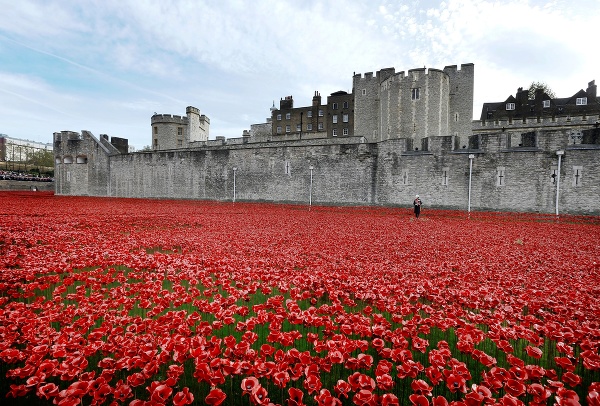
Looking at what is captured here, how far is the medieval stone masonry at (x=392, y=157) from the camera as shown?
2398cm

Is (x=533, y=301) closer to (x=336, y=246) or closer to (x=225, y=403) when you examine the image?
(x=225, y=403)

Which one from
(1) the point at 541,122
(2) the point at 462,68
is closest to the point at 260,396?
(2) the point at 462,68

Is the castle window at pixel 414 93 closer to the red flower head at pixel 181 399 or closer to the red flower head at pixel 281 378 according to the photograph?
the red flower head at pixel 281 378

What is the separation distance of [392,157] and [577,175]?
13.5 metres

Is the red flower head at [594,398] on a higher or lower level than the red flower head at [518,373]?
lower

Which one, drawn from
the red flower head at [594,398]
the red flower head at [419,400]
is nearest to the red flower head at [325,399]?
the red flower head at [419,400]

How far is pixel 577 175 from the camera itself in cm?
2286

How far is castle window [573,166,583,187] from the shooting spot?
74.8 feet

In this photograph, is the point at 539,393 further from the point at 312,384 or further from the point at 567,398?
the point at 312,384

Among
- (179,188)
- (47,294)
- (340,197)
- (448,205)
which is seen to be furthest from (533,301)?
(179,188)

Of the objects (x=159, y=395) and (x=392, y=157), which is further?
(x=392, y=157)

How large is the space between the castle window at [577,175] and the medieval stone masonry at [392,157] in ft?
0.29

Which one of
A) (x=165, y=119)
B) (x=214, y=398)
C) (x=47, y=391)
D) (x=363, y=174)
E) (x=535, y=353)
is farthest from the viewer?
(x=165, y=119)

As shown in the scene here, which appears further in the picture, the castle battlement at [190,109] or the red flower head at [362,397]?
the castle battlement at [190,109]
